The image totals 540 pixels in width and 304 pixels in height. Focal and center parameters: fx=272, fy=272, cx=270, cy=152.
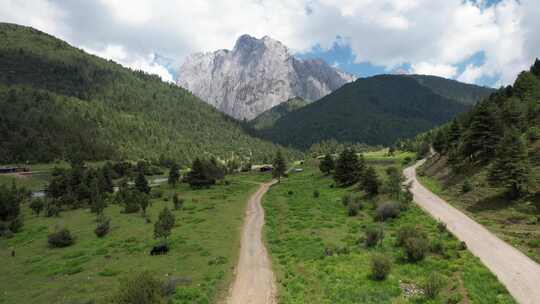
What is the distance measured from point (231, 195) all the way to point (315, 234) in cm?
4907

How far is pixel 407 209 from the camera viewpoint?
42406 mm

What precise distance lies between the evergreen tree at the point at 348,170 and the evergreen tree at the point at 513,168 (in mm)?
38526

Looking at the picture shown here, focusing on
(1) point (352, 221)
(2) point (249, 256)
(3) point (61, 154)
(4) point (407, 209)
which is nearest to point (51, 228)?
(2) point (249, 256)

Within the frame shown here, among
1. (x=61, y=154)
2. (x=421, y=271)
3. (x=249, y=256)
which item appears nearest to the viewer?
(x=421, y=271)

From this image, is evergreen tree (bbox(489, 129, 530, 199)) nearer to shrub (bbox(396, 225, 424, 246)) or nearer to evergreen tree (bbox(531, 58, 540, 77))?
shrub (bbox(396, 225, 424, 246))

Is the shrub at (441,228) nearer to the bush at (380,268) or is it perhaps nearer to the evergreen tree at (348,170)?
the bush at (380,268)

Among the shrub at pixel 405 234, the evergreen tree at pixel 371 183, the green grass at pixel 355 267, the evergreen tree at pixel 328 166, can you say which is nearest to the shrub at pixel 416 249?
the green grass at pixel 355 267

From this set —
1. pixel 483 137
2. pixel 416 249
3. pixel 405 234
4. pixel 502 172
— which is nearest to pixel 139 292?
pixel 416 249

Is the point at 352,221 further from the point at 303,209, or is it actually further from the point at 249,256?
the point at 249,256

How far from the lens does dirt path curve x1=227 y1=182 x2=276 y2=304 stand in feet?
69.6

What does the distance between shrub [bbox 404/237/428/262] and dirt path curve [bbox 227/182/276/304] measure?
12.6 m

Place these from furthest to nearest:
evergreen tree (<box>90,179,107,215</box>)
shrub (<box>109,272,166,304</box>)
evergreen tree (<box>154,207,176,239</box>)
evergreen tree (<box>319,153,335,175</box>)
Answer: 1. evergreen tree (<box>319,153,335,175</box>)
2. evergreen tree (<box>90,179,107,215</box>)
3. evergreen tree (<box>154,207,176,239</box>)
4. shrub (<box>109,272,166,304</box>)

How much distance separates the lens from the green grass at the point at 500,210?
85.1 feet

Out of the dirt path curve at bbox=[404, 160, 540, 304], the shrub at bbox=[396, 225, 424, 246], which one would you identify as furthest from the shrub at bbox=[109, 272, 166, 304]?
the dirt path curve at bbox=[404, 160, 540, 304]
